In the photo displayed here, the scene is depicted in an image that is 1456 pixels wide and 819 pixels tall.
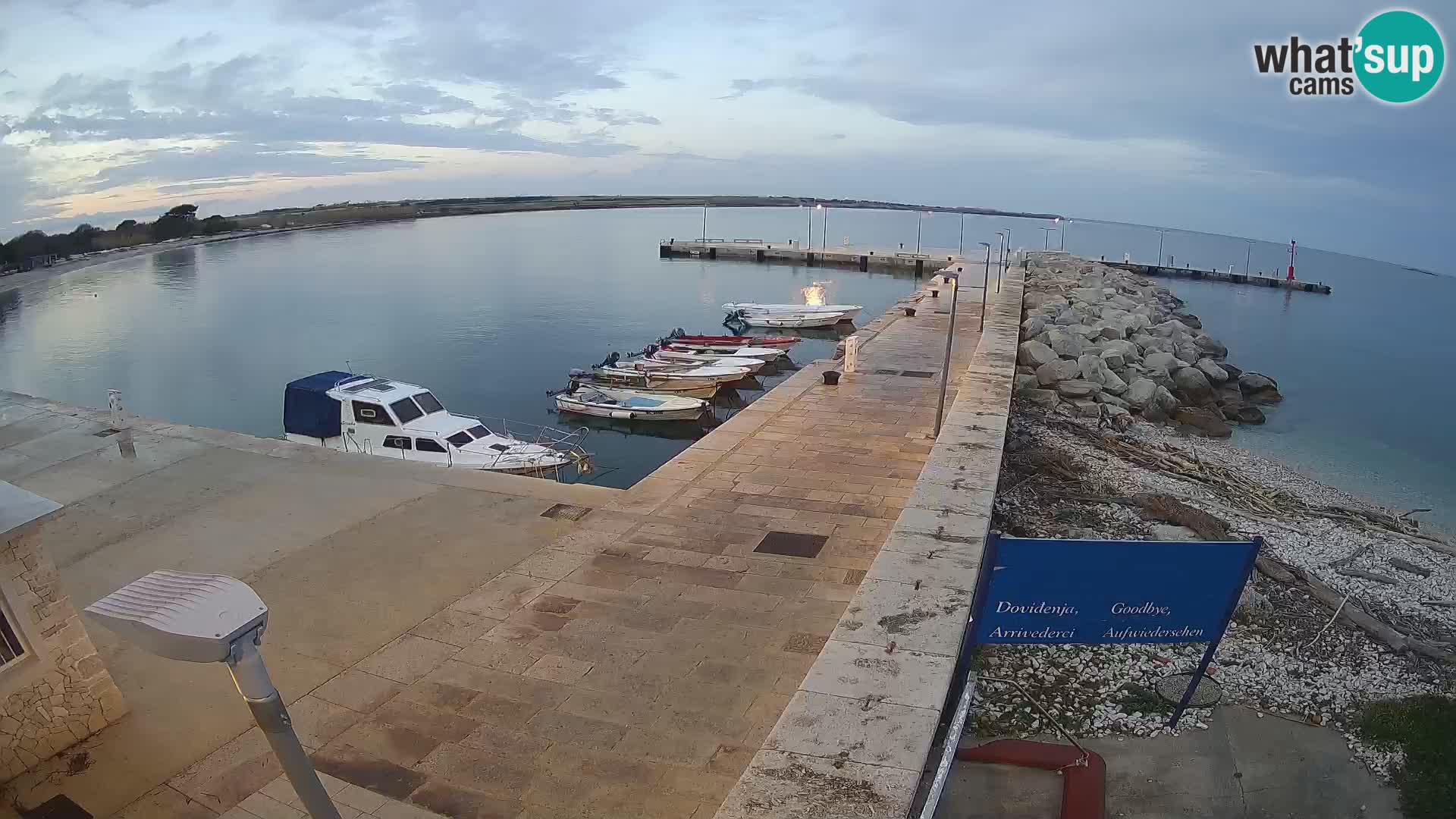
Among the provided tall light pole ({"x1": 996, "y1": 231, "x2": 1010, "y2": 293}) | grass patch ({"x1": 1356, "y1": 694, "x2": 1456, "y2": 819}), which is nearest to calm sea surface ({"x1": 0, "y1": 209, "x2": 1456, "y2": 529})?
tall light pole ({"x1": 996, "y1": 231, "x2": 1010, "y2": 293})

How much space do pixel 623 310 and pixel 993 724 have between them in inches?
1782

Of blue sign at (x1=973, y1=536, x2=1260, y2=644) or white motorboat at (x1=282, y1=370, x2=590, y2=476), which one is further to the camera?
white motorboat at (x1=282, y1=370, x2=590, y2=476)

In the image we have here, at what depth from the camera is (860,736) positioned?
136 inches

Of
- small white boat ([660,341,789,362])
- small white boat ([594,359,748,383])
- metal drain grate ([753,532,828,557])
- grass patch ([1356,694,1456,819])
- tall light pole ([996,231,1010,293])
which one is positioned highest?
tall light pole ([996,231,1010,293])

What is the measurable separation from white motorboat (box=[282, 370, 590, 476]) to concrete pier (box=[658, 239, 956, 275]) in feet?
162

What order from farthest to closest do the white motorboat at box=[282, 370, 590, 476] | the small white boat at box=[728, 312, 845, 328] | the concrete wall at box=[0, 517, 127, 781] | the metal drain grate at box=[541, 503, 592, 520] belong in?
the small white boat at box=[728, 312, 845, 328]
the white motorboat at box=[282, 370, 590, 476]
the metal drain grate at box=[541, 503, 592, 520]
the concrete wall at box=[0, 517, 127, 781]

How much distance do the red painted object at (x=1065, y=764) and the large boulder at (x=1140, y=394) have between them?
16.1 metres

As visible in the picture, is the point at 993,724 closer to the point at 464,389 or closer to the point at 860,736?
the point at 860,736

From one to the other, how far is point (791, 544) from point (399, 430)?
1185 cm

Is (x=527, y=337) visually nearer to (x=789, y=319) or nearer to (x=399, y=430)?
(x=789, y=319)

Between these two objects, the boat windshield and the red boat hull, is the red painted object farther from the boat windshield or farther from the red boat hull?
the red boat hull

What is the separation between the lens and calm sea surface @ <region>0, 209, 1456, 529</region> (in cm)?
2366

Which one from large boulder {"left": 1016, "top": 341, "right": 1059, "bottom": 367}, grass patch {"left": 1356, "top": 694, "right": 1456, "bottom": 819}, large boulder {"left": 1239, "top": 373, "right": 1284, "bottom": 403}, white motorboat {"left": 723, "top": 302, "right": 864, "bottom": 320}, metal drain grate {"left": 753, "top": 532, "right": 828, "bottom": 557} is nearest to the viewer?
grass patch {"left": 1356, "top": 694, "right": 1456, "bottom": 819}

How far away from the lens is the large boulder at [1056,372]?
57.8 feet
